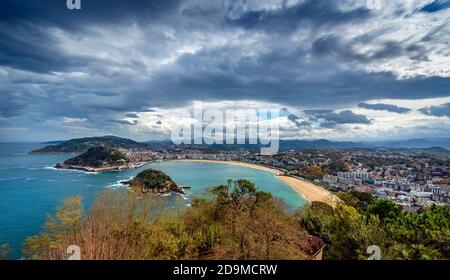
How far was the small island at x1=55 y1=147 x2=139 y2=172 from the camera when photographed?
42594 millimetres

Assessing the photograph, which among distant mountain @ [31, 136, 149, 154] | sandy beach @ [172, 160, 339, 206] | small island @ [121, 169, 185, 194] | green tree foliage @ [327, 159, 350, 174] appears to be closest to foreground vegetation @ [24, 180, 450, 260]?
sandy beach @ [172, 160, 339, 206]

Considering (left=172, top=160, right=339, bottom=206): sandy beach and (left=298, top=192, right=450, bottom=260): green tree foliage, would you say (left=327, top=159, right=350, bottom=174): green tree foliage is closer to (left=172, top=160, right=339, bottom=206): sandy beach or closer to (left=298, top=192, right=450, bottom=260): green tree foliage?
(left=172, top=160, right=339, bottom=206): sandy beach

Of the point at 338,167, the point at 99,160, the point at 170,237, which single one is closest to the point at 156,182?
the point at 99,160

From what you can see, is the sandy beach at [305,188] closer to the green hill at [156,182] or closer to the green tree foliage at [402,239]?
the green hill at [156,182]

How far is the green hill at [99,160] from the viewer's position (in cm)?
4306

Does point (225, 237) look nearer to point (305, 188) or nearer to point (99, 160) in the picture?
point (305, 188)

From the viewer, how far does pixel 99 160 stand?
43625 millimetres

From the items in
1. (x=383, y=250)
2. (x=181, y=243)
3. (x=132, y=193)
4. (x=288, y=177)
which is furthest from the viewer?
(x=288, y=177)

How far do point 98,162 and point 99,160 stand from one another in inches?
22.9

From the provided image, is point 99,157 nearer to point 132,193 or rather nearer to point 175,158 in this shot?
point 175,158

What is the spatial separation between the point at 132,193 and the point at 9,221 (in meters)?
17.6
